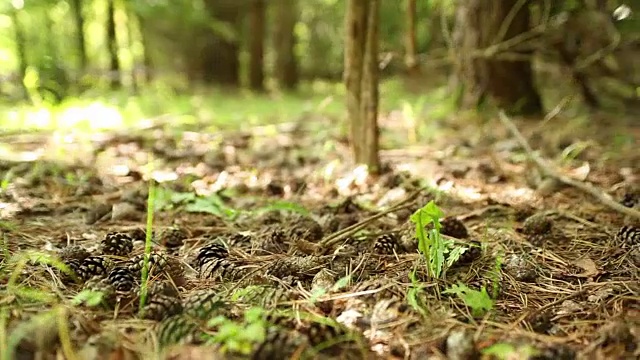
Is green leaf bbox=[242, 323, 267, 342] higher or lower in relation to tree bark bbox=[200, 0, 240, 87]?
lower

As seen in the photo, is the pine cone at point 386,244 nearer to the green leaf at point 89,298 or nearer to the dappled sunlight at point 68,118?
the green leaf at point 89,298

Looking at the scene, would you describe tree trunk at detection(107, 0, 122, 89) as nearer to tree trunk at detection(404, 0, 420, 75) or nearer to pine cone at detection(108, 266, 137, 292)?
tree trunk at detection(404, 0, 420, 75)

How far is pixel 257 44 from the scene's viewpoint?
30.2 feet

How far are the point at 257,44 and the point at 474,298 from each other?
8287 mm

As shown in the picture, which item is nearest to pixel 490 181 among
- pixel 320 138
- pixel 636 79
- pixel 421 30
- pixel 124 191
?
pixel 320 138

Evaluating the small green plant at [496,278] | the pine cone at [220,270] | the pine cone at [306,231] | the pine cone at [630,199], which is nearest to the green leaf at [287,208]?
the pine cone at [306,231]

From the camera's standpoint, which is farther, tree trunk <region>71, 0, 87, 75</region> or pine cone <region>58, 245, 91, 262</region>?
tree trunk <region>71, 0, 87, 75</region>

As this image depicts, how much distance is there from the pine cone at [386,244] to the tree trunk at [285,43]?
25.9 ft

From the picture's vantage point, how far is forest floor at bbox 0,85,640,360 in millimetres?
1263

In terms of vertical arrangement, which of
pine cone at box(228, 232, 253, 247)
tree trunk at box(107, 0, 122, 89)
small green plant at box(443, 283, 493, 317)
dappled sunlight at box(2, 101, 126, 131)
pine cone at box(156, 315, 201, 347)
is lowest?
small green plant at box(443, 283, 493, 317)

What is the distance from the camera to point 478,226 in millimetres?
2139

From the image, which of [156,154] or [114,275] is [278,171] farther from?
[114,275]

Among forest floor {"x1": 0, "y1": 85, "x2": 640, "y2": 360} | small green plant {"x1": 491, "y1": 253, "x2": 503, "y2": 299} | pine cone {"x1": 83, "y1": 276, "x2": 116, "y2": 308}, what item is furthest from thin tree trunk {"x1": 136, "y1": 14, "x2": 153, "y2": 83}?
small green plant {"x1": 491, "y1": 253, "x2": 503, "y2": 299}

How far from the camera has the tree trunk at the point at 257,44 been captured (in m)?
9.06
